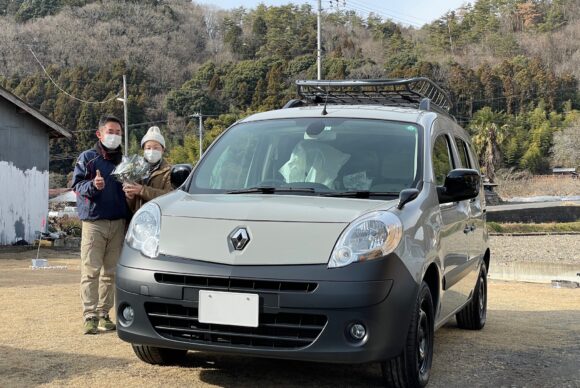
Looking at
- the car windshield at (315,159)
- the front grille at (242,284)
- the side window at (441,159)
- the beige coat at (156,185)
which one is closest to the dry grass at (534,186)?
the side window at (441,159)

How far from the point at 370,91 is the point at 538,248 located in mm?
32847

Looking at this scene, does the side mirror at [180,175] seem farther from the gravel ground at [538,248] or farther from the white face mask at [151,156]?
the gravel ground at [538,248]

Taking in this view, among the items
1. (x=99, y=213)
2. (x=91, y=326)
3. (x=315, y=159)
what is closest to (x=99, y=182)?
(x=99, y=213)

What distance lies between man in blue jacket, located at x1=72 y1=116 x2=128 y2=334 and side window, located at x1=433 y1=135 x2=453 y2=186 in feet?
9.32

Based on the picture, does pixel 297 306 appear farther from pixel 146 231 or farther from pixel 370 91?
pixel 370 91

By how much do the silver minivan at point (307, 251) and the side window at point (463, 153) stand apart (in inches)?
44.5

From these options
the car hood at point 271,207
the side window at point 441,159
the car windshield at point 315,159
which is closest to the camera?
the car hood at point 271,207

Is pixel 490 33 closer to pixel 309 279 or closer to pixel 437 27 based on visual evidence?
pixel 437 27

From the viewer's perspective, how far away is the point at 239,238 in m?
4.06

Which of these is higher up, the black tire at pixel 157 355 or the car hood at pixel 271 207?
the car hood at pixel 271 207

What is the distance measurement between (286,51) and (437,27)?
1561 inches

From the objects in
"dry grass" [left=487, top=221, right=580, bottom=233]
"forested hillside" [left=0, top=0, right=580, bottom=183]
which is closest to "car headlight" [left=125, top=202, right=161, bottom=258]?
"dry grass" [left=487, top=221, right=580, bottom=233]

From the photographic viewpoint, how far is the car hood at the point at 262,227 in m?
3.96

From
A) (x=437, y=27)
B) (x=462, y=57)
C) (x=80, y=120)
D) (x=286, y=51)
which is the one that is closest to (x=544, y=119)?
(x=462, y=57)
